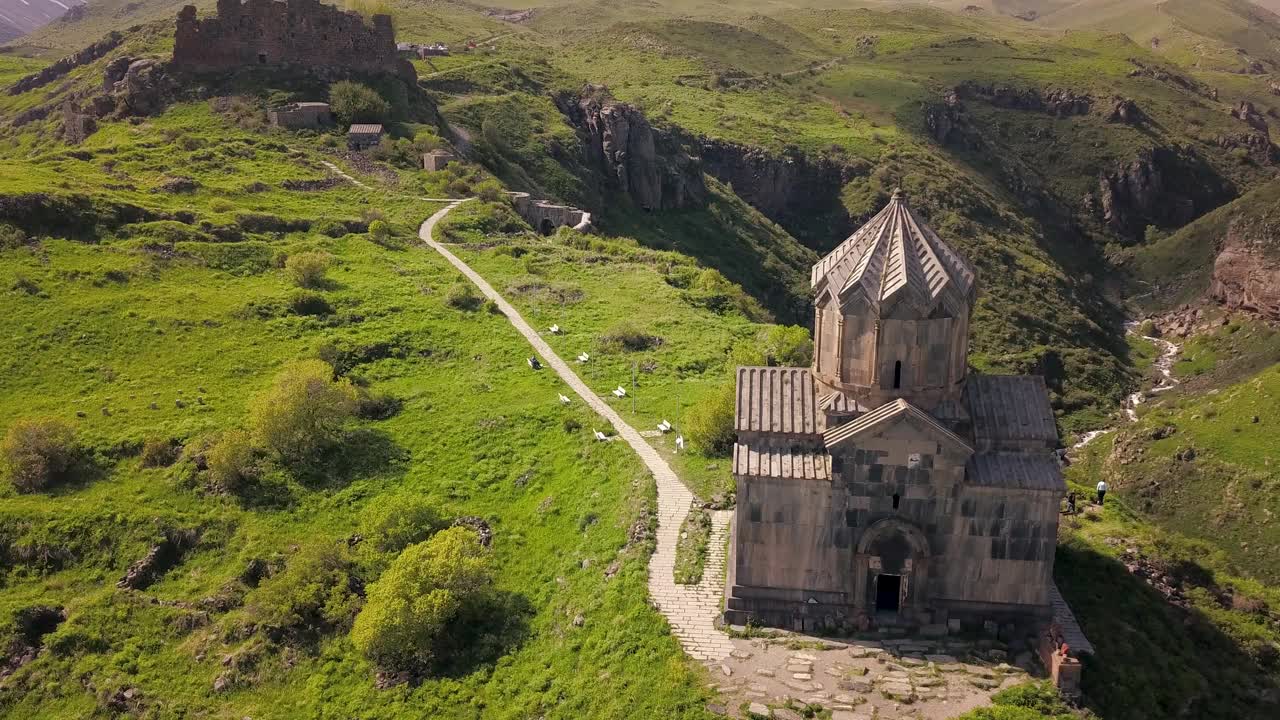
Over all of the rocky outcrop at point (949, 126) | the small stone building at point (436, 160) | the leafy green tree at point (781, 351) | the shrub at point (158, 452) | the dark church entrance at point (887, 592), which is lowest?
the rocky outcrop at point (949, 126)

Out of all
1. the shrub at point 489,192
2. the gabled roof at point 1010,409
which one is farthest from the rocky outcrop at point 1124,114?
the gabled roof at point 1010,409

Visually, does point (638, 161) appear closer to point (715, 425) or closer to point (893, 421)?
point (715, 425)

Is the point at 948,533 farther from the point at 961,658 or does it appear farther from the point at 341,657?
the point at 341,657

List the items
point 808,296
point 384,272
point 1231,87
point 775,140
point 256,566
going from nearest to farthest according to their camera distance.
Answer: point 256,566 < point 384,272 < point 808,296 < point 775,140 < point 1231,87

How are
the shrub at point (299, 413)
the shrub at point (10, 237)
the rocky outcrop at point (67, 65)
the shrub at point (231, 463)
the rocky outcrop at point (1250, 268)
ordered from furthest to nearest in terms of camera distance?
1. the rocky outcrop at point (67, 65)
2. the rocky outcrop at point (1250, 268)
3. the shrub at point (10, 237)
4. the shrub at point (299, 413)
5. the shrub at point (231, 463)

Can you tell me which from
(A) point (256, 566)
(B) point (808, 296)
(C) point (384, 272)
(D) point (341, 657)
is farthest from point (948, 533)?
(B) point (808, 296)

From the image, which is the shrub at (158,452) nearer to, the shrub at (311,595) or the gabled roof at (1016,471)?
the shrub at (311,595)

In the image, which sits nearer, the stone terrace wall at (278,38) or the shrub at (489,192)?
the shrub at (489,192)

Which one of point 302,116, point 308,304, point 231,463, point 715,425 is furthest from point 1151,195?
point 231,463
